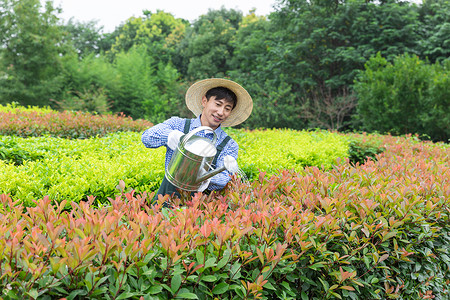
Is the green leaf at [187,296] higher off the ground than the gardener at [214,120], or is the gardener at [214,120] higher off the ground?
the gardener at [214,120]

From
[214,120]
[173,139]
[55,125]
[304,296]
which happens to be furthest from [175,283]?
[55,125]

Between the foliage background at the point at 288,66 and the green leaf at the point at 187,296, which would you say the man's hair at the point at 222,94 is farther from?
the foliage background at the point at 288,66

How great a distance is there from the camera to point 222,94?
2.65 m

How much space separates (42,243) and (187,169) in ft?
3.11

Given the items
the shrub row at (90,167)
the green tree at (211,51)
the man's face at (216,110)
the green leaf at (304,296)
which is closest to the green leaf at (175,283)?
the green leaf at (304,296)

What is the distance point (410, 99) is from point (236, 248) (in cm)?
912

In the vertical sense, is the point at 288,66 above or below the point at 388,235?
above

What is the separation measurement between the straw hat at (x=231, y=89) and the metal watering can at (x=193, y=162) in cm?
67

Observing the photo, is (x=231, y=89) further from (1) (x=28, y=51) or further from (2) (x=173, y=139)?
(1) (x=28, y=51)

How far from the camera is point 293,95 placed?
1449cm

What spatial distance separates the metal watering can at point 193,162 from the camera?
2.03m

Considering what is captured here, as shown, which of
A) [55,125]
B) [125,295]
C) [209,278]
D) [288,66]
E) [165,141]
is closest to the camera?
[125,295]

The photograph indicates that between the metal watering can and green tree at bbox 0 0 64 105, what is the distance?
16.4 meters

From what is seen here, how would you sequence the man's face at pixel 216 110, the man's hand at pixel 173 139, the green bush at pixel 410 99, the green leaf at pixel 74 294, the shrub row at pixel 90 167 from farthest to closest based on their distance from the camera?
the green bush at pixel 410 99
the shrub row at pixel 90 167
the man's face at pixel 216 110
the man's hand at pixel 173 139
the green leaf at pixel 74 294
